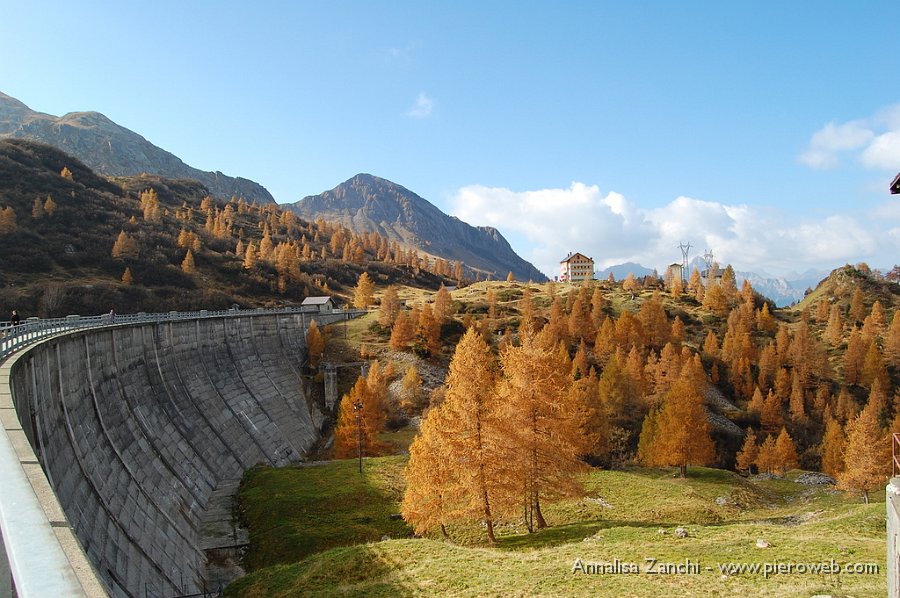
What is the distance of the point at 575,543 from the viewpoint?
27.3m

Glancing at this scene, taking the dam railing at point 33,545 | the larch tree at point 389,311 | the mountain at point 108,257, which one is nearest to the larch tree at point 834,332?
the larch tree at point 389,311

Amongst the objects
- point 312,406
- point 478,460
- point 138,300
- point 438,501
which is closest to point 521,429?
point 478,460

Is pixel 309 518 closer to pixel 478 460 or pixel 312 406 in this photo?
pixel 478 460

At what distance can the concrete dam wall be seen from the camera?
22625mm

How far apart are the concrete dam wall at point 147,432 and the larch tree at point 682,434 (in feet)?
137

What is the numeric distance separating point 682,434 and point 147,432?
4822 centimetres

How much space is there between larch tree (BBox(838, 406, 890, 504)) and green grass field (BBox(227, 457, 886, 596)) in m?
2.18

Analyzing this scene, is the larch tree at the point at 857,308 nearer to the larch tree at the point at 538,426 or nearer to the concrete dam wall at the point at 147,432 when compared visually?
the larch tree at the point at 538,426

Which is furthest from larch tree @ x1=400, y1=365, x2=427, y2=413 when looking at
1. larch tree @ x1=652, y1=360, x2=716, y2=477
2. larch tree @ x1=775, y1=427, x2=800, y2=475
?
larch tree @ x1=775, y1=427, x2=800, y2=475

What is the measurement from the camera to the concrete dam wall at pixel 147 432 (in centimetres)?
2262

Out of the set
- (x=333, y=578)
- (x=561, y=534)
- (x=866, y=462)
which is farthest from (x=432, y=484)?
(x=866, y=462)

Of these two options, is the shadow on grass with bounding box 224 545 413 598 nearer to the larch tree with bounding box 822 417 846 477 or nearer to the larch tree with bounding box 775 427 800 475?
the larch tree with bounding box 775 427 800 475

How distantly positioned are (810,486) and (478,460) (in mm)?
46370

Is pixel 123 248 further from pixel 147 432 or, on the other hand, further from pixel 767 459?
pixel 767 459
